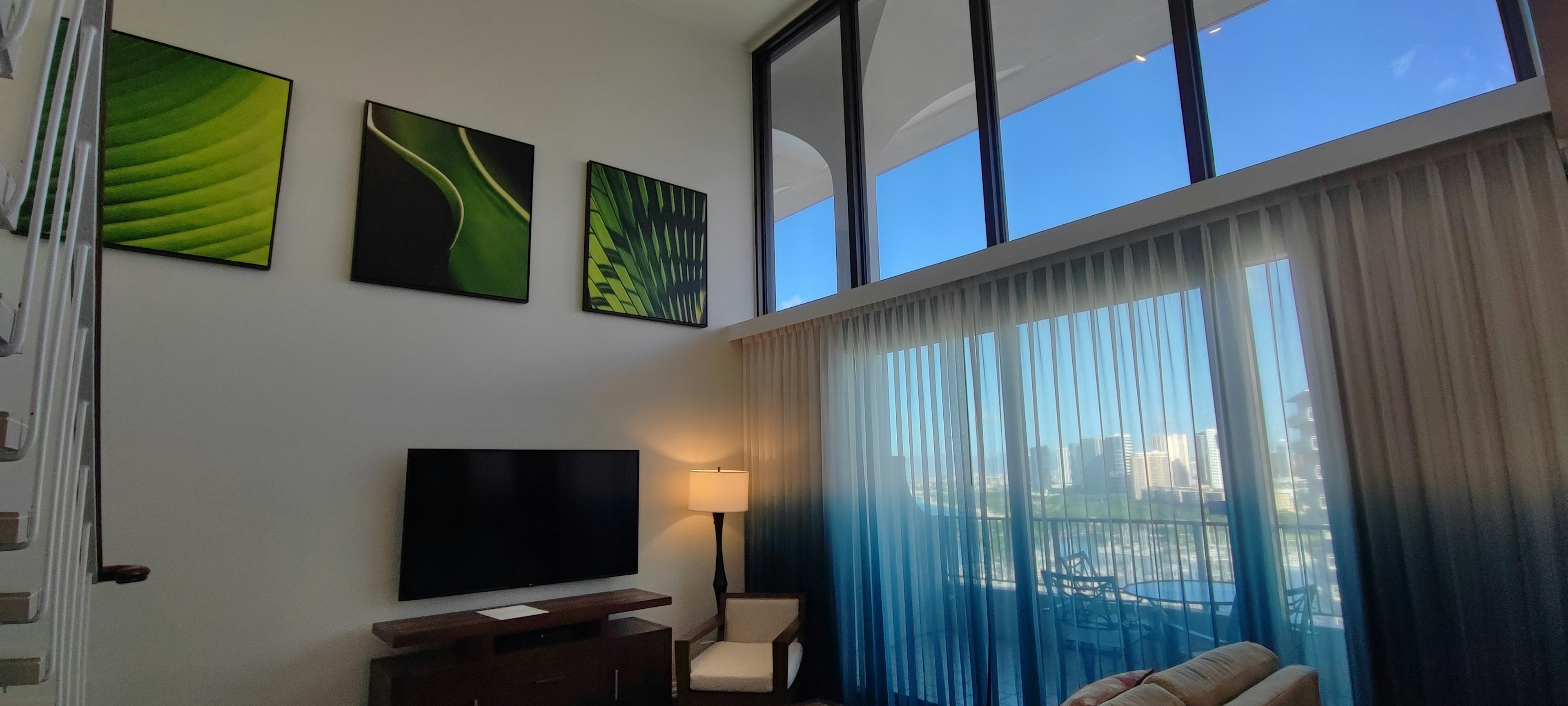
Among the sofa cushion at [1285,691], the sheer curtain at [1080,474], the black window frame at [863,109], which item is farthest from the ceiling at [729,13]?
the sofa cushion at [1285,691]

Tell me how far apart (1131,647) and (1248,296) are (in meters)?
1.49

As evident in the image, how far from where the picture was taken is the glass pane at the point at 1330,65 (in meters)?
2.68

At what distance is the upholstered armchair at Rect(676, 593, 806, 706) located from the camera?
12.1 feet

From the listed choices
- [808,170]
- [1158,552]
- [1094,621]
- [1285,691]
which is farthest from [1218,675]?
[808,170]

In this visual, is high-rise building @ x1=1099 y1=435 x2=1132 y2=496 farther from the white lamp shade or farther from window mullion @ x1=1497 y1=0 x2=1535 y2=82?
the white lamp shade

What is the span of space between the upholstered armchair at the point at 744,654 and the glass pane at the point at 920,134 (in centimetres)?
200

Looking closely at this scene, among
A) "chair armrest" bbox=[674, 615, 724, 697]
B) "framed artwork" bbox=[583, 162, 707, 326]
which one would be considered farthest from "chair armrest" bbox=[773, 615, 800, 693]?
"framed artwork" bbox=[583, 162, 707, 326]

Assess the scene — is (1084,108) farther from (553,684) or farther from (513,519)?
(553,684)

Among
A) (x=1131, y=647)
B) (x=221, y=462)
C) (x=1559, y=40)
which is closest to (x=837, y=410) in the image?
(x=1131, y=647)

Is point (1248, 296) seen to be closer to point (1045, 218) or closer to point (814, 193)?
point (1045, 218)

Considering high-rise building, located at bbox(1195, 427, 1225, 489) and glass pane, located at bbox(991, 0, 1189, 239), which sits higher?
glass pane, located at bbox(991, 0, 1189, 239)

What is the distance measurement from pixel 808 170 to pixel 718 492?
2.26 m

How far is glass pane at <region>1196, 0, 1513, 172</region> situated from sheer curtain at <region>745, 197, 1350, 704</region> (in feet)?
1.26

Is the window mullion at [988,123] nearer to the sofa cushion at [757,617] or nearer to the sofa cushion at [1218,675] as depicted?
the sofa cushion at [1218,675]
